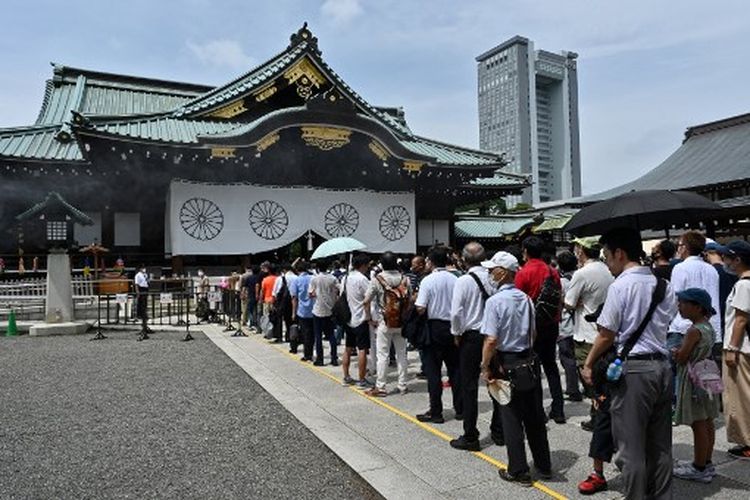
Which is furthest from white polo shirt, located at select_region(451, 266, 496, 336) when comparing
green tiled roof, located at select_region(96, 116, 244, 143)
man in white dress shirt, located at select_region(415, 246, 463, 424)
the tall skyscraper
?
the tall skyscraper

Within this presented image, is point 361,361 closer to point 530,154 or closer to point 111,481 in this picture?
point 111,481

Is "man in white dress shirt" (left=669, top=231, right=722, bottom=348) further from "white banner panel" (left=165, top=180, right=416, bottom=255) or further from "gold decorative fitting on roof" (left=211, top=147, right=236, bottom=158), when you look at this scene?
"white banner panel" (left=165, top=180, right=416, bottom=255)

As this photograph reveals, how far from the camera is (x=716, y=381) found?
3.53m

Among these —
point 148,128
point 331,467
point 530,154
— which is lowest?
point 331,467

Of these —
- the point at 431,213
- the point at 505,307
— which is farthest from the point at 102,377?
the point at 431,213

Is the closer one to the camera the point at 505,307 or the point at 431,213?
the point at 505,307

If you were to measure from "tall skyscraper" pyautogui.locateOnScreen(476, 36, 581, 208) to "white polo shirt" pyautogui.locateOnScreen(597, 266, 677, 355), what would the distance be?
73547 millimetres

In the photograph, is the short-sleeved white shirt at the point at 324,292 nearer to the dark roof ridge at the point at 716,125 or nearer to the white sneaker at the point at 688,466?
the white sneaker at the point at 688,466

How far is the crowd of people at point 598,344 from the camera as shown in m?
2.98

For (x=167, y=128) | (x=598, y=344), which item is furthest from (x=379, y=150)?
(x=598, y=344)

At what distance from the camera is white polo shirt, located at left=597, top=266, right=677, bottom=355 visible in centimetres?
297

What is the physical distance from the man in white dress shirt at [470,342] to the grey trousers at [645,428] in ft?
4.58

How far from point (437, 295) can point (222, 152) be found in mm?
11649

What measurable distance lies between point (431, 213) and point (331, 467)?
56.3 ft
